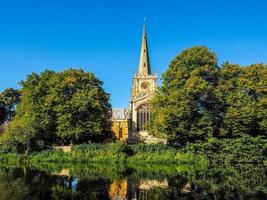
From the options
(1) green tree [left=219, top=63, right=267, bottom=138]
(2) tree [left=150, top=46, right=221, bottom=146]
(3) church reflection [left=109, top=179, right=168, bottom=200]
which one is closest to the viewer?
(3) church reflection [left=109, top=179, right=168, bottom=200]

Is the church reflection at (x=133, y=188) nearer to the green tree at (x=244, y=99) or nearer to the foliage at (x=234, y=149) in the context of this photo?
the foliage at (x=234, y=149)

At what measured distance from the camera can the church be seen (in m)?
65.2

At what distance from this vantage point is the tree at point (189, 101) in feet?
132

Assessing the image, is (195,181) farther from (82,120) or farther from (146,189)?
(82,120)

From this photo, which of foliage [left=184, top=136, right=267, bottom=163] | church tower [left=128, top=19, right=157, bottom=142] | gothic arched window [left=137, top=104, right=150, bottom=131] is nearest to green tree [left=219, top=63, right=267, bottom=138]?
foliage [left=184, top=136, right=267, bottom=163]

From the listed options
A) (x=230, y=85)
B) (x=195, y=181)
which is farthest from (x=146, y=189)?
(x=230, y=85)

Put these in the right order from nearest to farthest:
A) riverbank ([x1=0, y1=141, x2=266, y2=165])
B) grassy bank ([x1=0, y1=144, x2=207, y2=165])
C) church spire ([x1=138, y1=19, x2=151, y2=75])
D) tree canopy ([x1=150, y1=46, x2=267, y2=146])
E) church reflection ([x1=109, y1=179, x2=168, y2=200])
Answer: church reflection ([x1=109, y1=179, x2=168, y2=200]) → tree canopy ([x1=150, y1=46, x2=267, y2=146]) → riverbank ([x1=0, y1=141, x2=266, y2=165]) → grassy bank ([x1=0, y1=144, x2=207, y2=165]) → church spire ([x1=138, y1=19, x2=151, y2=75])

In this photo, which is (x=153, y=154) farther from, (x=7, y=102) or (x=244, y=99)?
(x=7, y=102)

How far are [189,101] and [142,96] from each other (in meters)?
27.3

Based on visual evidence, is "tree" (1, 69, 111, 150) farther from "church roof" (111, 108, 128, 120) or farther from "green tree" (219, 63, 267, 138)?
"church roof" (111, 108, 128, 120)

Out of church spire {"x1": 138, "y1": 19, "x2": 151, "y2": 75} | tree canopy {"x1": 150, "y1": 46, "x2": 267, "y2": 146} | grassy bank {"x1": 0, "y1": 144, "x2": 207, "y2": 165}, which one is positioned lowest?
grassy bank {"x1": 0, "y1": 144, "x2": 207, "y2": 165}

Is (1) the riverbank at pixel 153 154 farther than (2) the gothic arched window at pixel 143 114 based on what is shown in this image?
No

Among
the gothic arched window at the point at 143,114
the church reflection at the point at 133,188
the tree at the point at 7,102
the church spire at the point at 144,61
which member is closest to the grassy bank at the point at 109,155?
the church reflection at the point at 133,188

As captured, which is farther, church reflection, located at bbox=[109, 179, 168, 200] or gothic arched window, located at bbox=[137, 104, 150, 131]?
gothic arched window, located at bbox=[137, 104, 150, 131]
